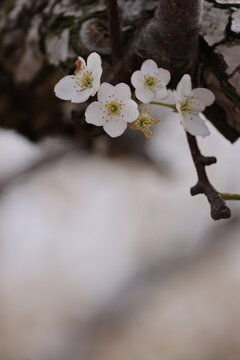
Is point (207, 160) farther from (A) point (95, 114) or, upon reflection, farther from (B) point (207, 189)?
(A) point (95, 114)

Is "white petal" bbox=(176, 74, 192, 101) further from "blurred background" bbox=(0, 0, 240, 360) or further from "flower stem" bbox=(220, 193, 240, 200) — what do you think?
"blurred background" bbox=(0, 0, 240, 360)

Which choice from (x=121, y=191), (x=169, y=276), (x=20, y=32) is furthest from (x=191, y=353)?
(x=20, y=32)

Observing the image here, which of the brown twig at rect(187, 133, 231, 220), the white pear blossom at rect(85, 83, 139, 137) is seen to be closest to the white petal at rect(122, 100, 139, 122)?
the white pear blossom at rect(85, 83, 139, 137)

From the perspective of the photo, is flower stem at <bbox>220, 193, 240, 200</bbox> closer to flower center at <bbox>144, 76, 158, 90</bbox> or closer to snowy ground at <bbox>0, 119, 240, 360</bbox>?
flower center at <bbox>144, 76, 158, 90</bbox>

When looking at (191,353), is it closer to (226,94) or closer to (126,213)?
(126,213)

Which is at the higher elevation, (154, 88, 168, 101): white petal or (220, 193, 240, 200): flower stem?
(154, 88, 168, 101): white petal

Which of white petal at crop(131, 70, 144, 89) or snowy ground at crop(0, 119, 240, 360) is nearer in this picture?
white petal at crop(131, 70, 144, 89)

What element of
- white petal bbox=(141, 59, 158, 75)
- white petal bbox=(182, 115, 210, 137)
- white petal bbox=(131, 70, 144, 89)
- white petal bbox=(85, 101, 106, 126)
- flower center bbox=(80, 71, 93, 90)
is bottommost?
white petal bbox=(182, 115, 210, 137)
